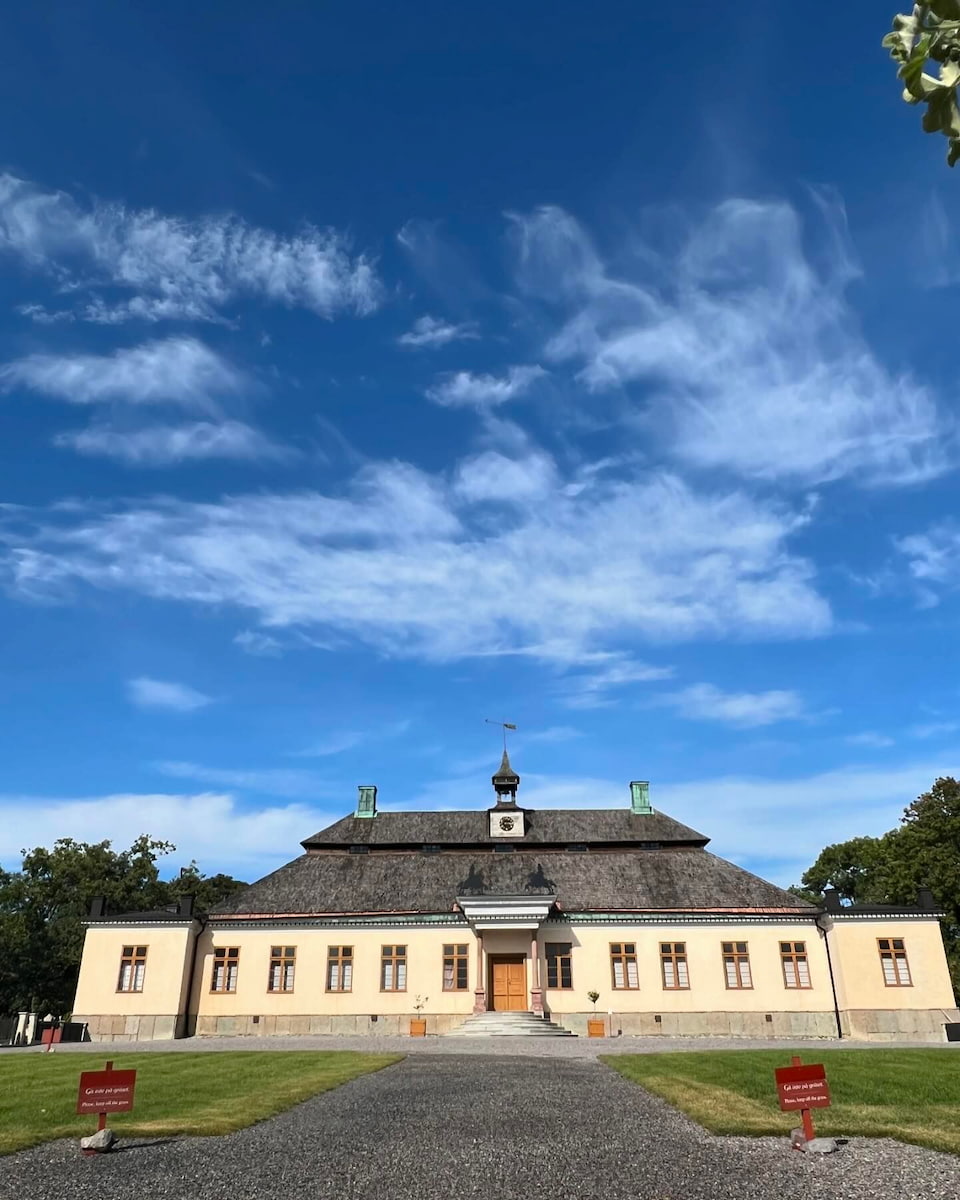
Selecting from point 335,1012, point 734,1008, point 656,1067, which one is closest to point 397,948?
point 335,1012

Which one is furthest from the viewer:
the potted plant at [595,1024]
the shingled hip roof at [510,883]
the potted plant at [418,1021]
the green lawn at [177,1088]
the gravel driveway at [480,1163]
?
the shingled hip roof at [510,883]

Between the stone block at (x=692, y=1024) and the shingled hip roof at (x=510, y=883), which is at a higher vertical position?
the shingled hip roof at (x=510, y=883)

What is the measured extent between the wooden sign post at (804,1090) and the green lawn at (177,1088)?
21.5ft

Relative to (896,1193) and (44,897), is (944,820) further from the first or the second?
(44,897)

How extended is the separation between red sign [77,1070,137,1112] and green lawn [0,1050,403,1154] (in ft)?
1.95

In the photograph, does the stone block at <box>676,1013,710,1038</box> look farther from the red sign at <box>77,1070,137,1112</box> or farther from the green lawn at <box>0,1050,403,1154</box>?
the red sign at <box>77,1070,137,1112</box>

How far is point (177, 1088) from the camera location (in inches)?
563

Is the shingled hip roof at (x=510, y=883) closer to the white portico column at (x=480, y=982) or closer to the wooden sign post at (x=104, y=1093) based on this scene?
the white portico column at (x=480, y=982)

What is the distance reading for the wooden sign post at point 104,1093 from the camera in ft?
30.7

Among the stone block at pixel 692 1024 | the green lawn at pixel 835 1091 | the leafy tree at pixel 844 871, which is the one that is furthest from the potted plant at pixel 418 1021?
the leafy tree at pixel 844 871

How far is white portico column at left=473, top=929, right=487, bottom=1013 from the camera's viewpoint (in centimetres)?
3123

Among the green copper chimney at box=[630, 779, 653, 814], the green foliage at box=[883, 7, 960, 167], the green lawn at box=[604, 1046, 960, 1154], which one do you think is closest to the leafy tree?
the green copper chimney at box=[630, 779, 653, 814]

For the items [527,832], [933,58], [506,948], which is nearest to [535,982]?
[506,948]

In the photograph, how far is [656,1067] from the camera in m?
17.2
